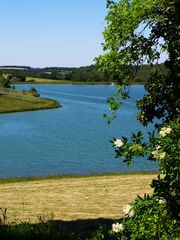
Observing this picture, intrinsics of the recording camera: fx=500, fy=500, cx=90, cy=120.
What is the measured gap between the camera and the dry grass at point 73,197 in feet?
62.0

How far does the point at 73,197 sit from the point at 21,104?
4636 inches

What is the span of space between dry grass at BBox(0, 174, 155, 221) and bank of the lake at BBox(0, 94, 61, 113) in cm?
9625

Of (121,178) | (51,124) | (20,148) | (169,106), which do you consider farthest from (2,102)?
(169,106)

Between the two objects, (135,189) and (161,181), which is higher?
(161,181)

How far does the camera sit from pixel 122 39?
1020cm

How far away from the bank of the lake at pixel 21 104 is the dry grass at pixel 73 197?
9625 cm

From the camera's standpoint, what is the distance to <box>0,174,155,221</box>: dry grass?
1891 cm

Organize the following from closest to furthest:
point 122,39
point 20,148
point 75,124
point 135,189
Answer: point 122,39 < point 135,189 < point 20,148 < point 75,124

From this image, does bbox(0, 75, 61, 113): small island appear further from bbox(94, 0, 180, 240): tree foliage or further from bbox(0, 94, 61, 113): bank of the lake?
bbox(94, 0, 180, 240): tree foliage

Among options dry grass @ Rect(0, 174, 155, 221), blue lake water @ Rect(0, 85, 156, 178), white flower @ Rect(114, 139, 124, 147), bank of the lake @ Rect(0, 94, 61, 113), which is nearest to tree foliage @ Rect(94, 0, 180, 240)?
white flower @ Rect(114, 139, 124, 147)

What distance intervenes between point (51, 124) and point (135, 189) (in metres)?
68.4

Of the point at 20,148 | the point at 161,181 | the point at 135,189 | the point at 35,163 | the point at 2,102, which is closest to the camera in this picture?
the point at 161,181

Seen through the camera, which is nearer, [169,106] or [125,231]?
[125,231]

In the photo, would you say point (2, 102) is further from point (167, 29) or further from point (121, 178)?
point (167, 29)
